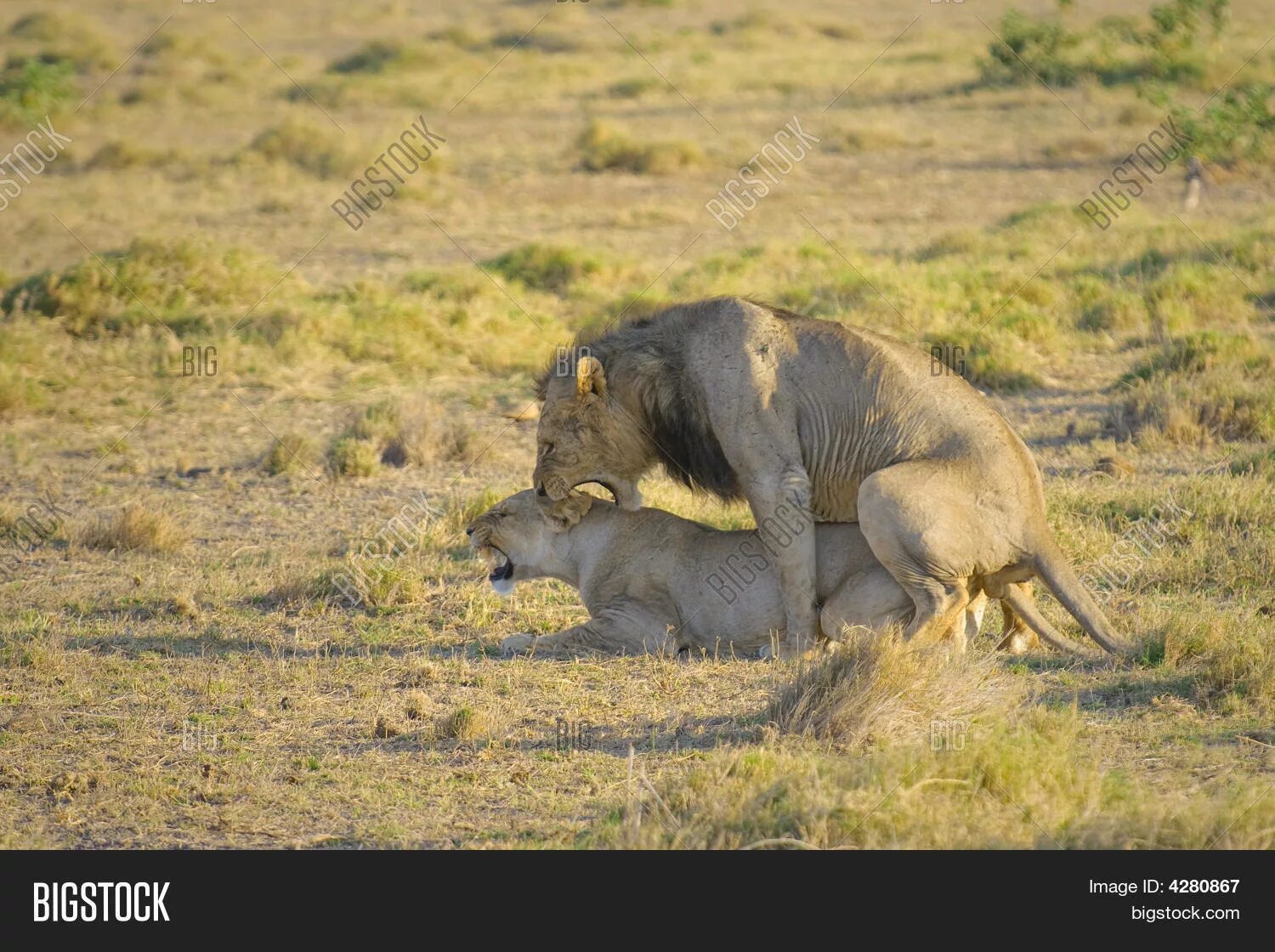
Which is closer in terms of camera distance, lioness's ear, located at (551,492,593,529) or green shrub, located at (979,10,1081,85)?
lioness's ear, located at (551,492,593,529)

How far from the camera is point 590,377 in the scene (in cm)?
867

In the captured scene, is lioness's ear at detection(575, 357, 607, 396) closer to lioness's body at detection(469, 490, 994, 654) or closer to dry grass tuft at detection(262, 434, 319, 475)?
lioness's body at detection(469, 490, 994, 654)

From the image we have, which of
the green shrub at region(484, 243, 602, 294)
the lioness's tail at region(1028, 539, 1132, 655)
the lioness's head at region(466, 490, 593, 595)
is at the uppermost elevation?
the green shrub at region(484, 243, 602, 294)

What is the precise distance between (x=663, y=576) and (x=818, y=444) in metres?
1.18

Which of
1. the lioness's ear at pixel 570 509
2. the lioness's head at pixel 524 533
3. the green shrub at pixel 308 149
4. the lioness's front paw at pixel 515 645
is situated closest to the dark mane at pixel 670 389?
the lioness's ear at pixel 570 509

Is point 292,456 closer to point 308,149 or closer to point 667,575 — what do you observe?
point 667,575

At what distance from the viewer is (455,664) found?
871cm

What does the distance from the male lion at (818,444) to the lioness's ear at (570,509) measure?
14cm

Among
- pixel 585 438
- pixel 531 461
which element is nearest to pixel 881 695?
pixel 585 438

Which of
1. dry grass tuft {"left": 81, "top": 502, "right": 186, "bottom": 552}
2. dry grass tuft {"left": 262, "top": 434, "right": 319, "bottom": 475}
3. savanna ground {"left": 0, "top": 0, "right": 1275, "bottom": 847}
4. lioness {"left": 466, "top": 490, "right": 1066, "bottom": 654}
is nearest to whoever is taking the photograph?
savanna ground {"left": 0, "top": 0, "right": 1275, "bottom": 847}

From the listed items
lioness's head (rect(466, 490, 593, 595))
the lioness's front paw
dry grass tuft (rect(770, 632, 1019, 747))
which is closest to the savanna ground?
dry grass tuft (rect(770, 632, 1019, 747))

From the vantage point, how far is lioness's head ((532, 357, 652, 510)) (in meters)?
8.73

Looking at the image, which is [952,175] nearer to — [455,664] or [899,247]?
[899,247]

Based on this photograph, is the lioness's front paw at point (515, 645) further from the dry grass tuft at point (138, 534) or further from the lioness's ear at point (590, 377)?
the dry grass tuft at point (138, 534)
